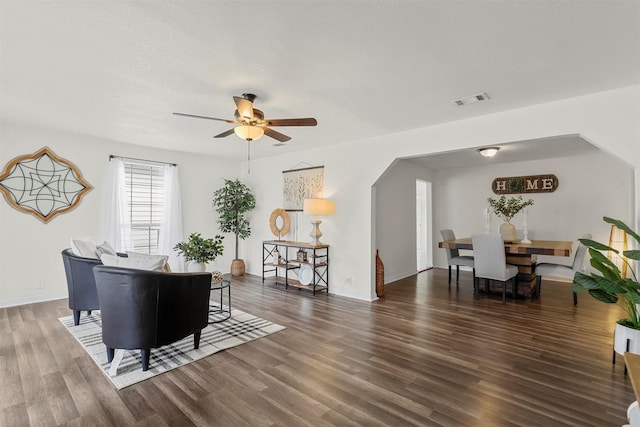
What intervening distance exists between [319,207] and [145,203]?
3.24m

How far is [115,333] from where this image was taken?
2.44 meters

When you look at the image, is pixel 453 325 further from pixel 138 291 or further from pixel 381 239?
pixel 138 291

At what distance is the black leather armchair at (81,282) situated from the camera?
3.28 meters

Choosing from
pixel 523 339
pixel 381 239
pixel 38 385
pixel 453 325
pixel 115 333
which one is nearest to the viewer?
pixel 38 385

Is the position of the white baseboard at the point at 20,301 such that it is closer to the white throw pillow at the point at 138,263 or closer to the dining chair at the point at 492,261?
the white throw pillow at the point at 138,263

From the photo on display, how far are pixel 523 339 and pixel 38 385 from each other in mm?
4294

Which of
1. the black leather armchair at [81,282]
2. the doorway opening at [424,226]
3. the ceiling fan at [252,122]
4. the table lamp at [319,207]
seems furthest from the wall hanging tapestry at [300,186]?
the black leather armchair at [81,282]

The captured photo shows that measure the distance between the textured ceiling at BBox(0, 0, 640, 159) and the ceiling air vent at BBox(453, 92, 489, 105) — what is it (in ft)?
0.27

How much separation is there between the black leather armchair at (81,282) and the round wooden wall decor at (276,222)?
3100 millimetres

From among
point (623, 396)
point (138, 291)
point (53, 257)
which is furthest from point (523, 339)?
point (53, 257)

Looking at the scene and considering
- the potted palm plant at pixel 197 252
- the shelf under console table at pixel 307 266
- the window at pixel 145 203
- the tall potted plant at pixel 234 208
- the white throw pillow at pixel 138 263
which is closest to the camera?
the white throw pillow at pixel 138 263

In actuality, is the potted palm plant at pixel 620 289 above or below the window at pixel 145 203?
below

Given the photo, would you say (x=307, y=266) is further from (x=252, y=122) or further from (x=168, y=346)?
(x=252, y=122)

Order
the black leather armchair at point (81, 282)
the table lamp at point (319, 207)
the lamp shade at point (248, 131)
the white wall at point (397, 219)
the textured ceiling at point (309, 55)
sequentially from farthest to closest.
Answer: the white wall at point (397, 219), the table lamp at point (319, 207), the black leather armchair at point (81, 282), the lamp shade at point (248, 131), the textured ceiling at point (309, 55)
